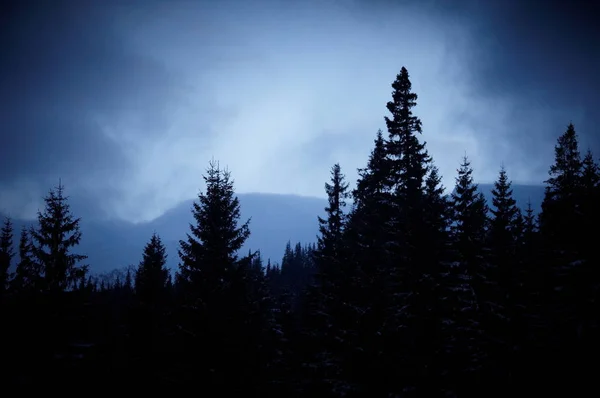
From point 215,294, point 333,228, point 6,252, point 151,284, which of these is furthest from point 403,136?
point 6,252

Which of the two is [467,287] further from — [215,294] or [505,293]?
[215,294]

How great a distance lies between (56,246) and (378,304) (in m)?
22.5

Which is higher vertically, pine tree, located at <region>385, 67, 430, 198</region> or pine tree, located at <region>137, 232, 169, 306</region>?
pine tree, located at <region>385, 67, 430, 198</region>

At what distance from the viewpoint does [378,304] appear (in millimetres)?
16547

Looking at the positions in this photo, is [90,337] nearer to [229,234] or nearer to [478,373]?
[229,234]

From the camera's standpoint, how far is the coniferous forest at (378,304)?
11242 mm

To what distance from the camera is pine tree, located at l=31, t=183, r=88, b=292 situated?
1984cm

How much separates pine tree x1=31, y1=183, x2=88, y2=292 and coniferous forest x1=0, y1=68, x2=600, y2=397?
10 centimetres

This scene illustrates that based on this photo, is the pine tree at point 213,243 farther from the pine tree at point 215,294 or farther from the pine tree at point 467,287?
the pine tree at point 467,287

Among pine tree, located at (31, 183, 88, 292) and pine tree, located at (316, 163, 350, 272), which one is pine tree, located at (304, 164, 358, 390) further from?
pine tree, located at (31, 183, 88, 292)

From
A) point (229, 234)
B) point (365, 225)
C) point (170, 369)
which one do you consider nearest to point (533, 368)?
point (365, 225)

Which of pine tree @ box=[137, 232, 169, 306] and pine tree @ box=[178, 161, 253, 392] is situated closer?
pine tree @ box=[178, 161, 253, 392]

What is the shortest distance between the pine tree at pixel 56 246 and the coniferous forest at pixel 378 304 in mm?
97

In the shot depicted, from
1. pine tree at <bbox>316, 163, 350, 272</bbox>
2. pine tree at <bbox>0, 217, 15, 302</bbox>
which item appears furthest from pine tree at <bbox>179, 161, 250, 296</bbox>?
pine tree at <bbox>0, 217, 15, 302</bbox>
